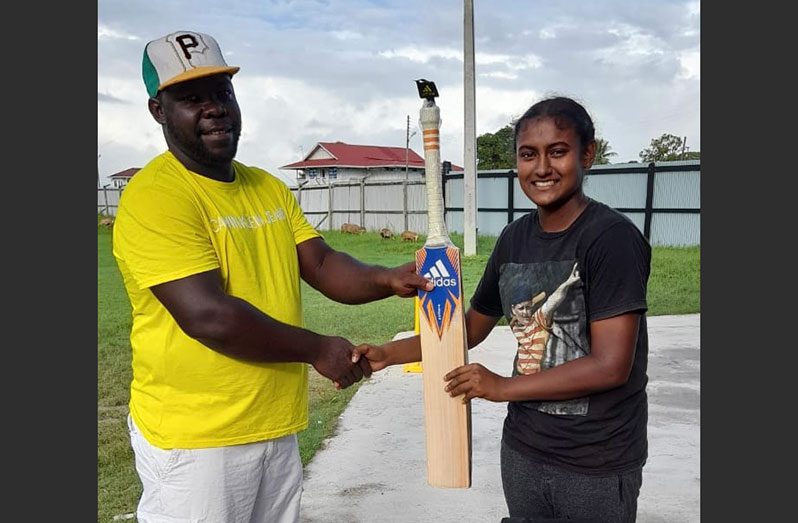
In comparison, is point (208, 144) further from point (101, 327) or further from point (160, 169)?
point (101, 327)

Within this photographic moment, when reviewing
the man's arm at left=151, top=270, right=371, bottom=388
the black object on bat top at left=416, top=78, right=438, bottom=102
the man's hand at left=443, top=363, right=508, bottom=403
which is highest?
the black object on bat top at left=416, top=78, right=438, bottom=102

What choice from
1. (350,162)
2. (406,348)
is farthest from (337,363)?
(350,162)

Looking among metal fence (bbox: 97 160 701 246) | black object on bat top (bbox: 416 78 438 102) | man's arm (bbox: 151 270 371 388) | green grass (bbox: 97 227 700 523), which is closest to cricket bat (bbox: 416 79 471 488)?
black object on bat top (bbox: 416 78 438 102)

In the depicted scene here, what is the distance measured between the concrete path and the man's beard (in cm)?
189

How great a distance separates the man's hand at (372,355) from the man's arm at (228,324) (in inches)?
8.8

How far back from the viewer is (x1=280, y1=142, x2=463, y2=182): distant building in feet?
113

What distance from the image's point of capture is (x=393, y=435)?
4.31 m

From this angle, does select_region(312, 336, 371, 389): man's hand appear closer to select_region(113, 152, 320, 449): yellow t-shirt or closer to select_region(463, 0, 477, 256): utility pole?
select_region(113, 152, 320, 449): yellow t-shirt

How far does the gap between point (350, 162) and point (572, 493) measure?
33.6 m

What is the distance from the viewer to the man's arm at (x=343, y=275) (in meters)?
2.28

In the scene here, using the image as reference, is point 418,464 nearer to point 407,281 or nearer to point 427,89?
point 407,281

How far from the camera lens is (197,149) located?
6.42 ft

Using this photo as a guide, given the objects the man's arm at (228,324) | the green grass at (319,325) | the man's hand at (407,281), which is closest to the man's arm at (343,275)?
the man's hand at (407,281)

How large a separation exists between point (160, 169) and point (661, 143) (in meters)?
15.7
